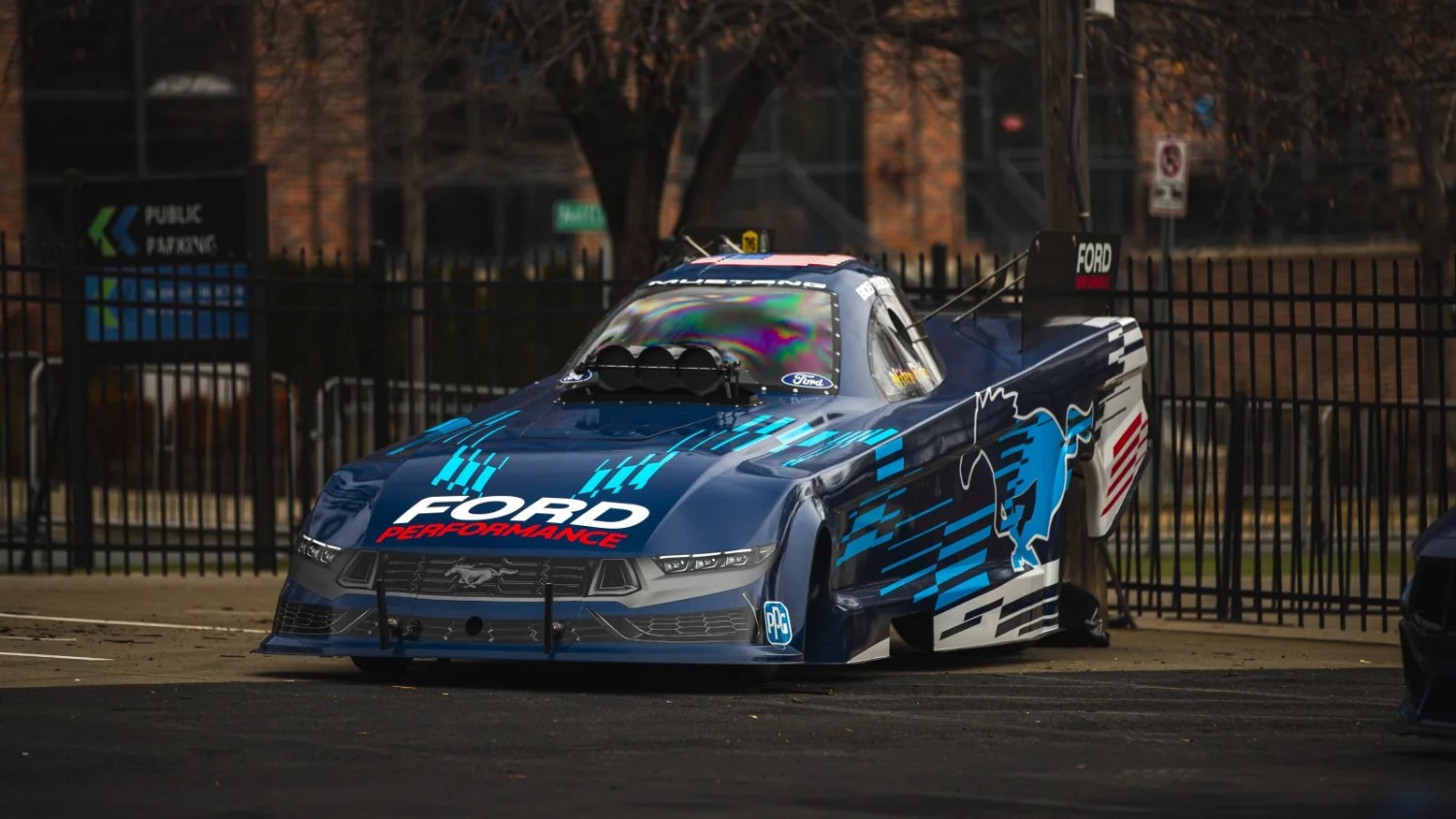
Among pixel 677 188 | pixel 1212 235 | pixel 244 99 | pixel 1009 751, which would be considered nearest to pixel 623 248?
pixel 1009 751

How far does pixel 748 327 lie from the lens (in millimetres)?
10711

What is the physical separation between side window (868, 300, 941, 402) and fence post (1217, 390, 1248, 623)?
2.90 meters

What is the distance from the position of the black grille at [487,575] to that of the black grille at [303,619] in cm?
30

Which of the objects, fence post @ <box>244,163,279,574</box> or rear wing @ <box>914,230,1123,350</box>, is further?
fence post @ <box>244,163,279,574</box>

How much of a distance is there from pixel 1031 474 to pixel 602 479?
265 cm

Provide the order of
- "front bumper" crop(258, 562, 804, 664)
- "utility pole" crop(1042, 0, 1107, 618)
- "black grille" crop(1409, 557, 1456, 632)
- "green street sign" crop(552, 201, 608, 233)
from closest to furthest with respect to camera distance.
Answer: "black grille" crop(1409, 557, 1456, 632), "front bumper" crop(258, 562, 804, 664), "utility pole" crop(1042, 0, 1107, 618), "green street sign" crop(552, 201, 608, 233)

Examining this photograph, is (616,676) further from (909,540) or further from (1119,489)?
(1119,489)

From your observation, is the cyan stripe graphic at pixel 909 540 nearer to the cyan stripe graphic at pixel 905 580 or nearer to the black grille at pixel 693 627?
the cyan stripe graphic at pixel 905 580

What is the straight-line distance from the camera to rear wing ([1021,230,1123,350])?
39.5ft

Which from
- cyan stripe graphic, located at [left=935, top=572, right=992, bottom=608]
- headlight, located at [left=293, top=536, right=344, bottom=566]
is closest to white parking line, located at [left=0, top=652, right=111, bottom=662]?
headlight, located at [left=293, top=536, right=344, bottom=566]

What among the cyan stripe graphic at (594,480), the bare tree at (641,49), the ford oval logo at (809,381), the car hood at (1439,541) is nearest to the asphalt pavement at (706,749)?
the car hood at (1439,541)

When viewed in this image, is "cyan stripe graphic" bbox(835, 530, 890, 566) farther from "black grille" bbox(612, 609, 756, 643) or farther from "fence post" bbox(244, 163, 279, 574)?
"fence post" bbox(244, 163, 279, 574)

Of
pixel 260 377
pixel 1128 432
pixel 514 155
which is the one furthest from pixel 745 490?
pixel 514 155

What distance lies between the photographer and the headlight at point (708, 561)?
29.5 feet
